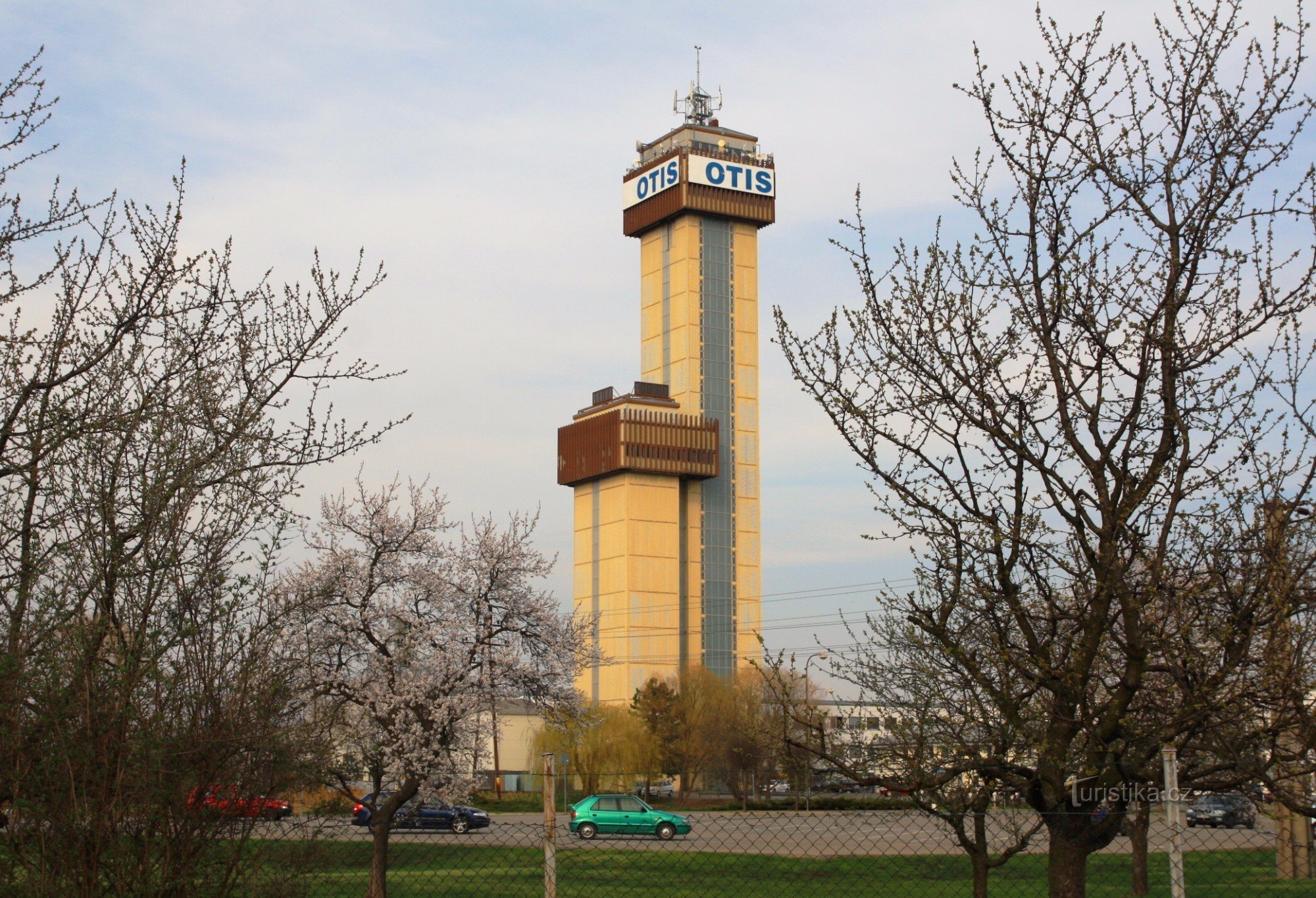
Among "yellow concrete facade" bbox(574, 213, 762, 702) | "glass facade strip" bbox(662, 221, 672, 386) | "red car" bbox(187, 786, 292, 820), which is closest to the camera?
"red car" bbox(187, 786, 292, 820)

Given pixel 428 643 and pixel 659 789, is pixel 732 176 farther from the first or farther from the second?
pixel 428 643

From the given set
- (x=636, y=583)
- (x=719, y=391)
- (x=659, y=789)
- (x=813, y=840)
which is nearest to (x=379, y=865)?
(x=813, y=840)

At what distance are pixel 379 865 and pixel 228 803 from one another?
584 inches

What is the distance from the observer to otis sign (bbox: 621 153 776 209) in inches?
4557

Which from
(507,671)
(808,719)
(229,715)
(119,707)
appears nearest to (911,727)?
(808,719)

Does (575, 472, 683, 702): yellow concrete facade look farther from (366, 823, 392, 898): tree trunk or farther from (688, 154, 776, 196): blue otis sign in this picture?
(366, 823, 392, 898): tree trunk

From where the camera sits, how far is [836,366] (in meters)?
7.09

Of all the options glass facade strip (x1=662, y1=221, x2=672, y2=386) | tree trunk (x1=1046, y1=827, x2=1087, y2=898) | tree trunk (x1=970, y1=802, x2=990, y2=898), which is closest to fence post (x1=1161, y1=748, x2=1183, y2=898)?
tree trunk (x1=1046, y1=827, x2=1087, y2=898)

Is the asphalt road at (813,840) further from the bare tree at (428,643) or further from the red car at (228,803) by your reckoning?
the red car at (228,803)

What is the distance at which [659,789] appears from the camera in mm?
82438

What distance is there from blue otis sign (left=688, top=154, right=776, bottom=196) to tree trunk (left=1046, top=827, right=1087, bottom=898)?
112 m

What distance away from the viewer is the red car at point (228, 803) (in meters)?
6.04

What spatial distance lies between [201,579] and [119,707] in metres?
0.73

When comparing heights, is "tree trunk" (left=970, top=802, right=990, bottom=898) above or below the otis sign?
below
